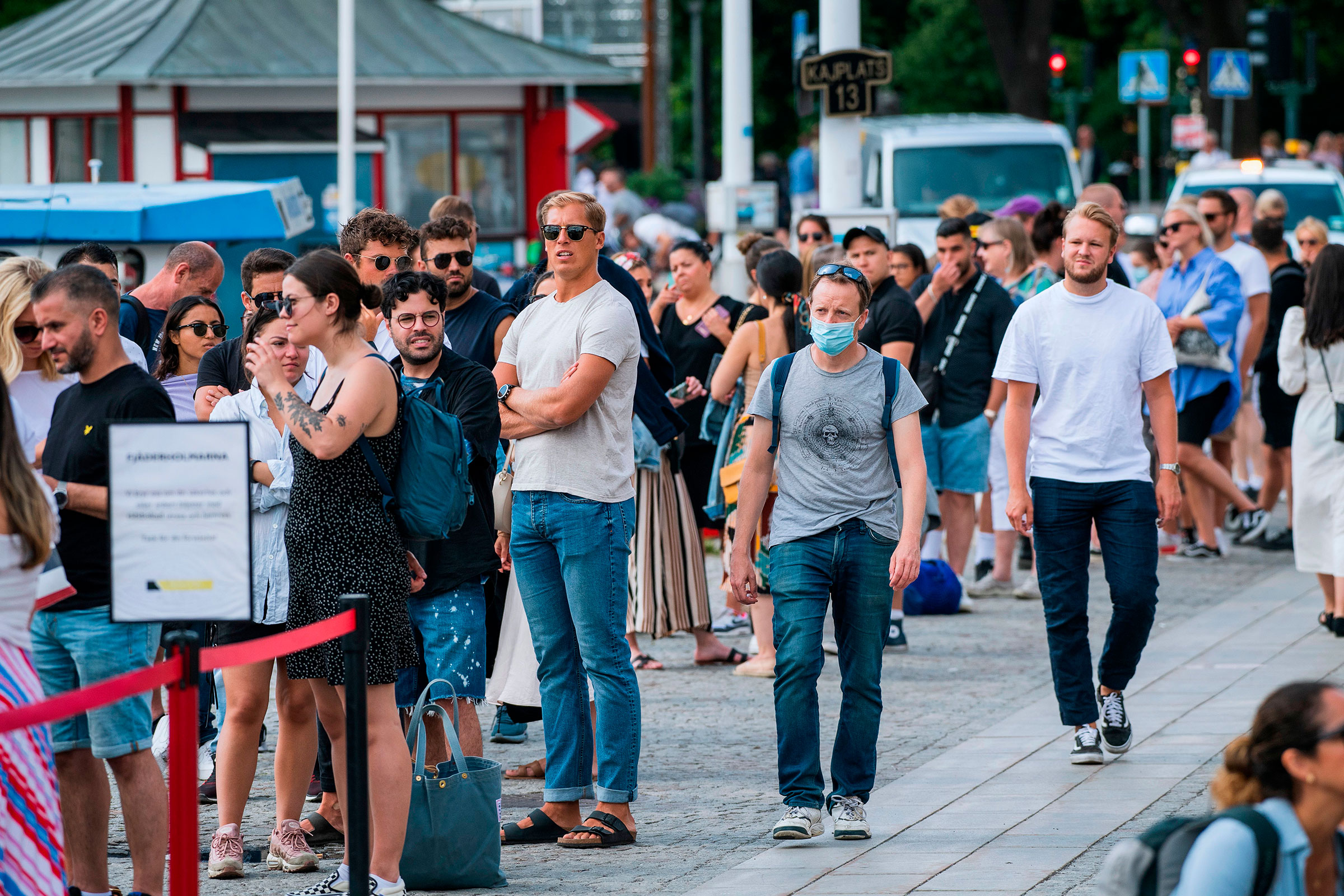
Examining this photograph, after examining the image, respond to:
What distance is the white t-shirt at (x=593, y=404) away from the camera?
5816 millimetres

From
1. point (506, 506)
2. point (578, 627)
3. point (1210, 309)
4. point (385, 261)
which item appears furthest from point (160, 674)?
point (1210, 309)

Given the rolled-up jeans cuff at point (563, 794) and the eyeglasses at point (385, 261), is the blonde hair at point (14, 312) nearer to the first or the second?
the eyeglasses at point (385, 261)

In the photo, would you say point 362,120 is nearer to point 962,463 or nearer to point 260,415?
point 962,463

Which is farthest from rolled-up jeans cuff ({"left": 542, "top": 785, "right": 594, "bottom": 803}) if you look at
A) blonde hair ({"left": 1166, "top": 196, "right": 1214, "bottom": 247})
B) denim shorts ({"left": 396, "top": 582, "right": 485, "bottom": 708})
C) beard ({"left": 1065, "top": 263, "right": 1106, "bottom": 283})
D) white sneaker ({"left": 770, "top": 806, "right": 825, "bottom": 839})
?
blonde hair ({"left": 1166, "top": 196, "right": 1214, "bottom": 247})

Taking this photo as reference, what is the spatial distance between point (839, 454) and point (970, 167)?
12867 mm

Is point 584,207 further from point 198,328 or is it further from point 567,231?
point 198,328

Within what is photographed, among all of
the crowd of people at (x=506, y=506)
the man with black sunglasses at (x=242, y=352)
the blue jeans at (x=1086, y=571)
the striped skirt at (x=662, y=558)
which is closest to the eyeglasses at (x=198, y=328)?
the crowd of people at (x=506, y=506)

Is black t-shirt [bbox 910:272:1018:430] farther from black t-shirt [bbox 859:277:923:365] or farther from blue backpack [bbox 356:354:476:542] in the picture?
blue backpack [bbox 356:354:476:542]

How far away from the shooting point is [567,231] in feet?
19.2

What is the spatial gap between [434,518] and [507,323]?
5.98 feet

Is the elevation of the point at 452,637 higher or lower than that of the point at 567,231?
lower

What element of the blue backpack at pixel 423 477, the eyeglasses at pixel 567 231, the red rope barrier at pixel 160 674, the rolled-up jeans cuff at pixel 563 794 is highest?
the eyeglasses at pixel 567 231

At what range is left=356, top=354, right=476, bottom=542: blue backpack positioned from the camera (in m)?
5.19

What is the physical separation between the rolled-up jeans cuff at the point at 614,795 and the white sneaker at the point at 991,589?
5.30 m
